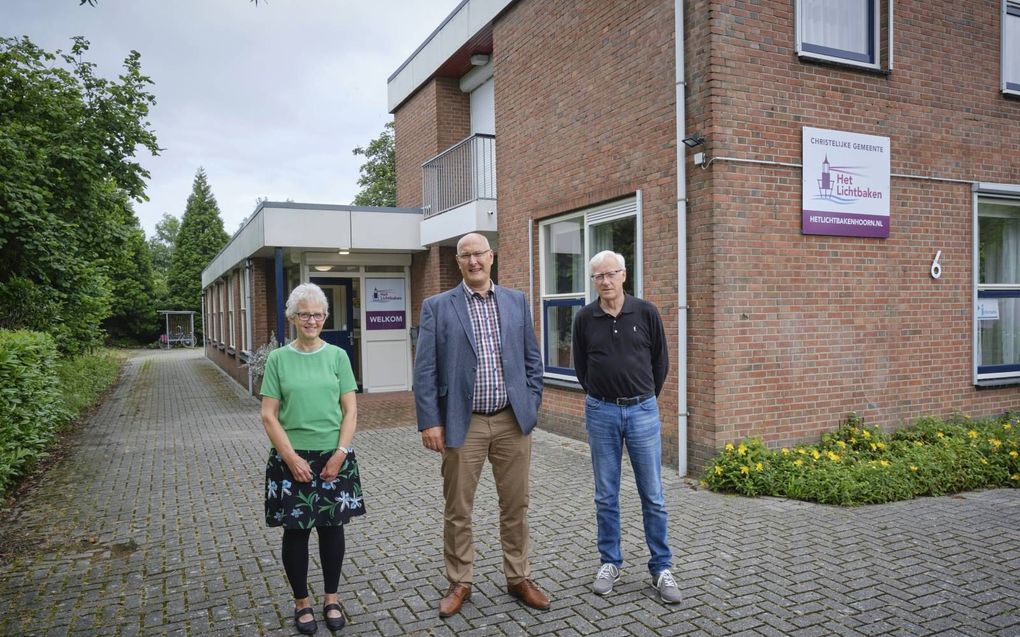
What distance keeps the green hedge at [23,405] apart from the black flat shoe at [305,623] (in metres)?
3.72

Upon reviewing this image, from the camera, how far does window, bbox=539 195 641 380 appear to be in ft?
25.8

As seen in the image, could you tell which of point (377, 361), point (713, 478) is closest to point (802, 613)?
point (713, 478)

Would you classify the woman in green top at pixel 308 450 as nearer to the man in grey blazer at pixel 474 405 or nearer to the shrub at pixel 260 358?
the man in grey blazer at pixel 474 405

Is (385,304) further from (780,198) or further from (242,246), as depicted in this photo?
(780,198)

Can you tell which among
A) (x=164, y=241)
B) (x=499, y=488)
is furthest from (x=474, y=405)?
(x=164, y=241)

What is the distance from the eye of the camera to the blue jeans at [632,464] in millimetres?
4023

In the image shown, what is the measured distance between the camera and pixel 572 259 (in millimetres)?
9000

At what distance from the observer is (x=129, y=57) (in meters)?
13.1

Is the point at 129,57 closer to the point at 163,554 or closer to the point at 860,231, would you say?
the point at 163,554

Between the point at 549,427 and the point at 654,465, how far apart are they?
5.24 metres

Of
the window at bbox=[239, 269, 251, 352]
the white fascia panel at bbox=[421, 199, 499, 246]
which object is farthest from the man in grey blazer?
the window at bbox=[239, 269, 251, 352]

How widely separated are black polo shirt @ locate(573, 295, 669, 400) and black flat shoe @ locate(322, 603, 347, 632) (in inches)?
71.0

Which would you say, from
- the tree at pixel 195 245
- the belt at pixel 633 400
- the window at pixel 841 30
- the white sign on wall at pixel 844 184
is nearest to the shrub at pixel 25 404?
the belt at pixel 633 400

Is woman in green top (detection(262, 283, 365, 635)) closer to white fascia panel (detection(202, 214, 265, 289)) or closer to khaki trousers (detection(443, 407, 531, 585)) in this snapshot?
khaki trousers (detection(443, 407, 531, 585))
